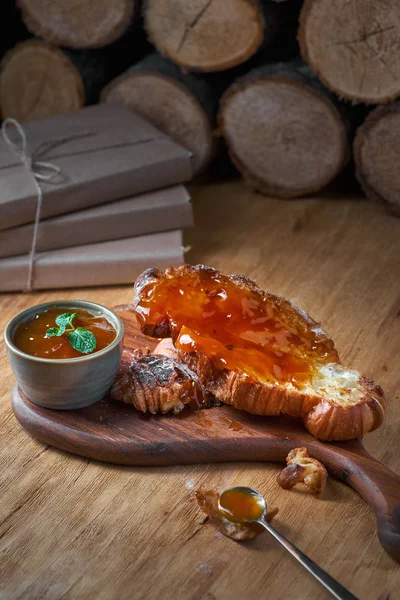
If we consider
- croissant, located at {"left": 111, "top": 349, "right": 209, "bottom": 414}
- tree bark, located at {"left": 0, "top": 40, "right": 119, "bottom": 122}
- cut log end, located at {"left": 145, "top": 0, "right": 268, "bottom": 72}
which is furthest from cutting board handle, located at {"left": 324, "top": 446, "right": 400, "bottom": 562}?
tree bark, located at {"left": 0, "top": 40, "right": 119, "bottom": 122}

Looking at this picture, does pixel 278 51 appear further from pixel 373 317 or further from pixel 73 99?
pixel 373 317

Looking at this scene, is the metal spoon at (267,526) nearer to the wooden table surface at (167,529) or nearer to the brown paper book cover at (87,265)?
the wooden table surface at (167,529)

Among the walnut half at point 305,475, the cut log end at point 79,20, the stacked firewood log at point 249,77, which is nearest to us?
the walnut half at point 305,475

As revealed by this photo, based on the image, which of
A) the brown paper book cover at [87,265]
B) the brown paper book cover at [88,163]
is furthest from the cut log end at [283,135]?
the brown paper book cover at [87,265]

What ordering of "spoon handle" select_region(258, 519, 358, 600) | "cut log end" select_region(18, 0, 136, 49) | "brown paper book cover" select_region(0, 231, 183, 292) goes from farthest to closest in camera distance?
1. "cut log end" select_region(18, 0, 136, 49)
2. "brown paper book cover" select_region(0, 231, 183, 292)
3. "spoon handle" select_region(258, 519, 358, 600)

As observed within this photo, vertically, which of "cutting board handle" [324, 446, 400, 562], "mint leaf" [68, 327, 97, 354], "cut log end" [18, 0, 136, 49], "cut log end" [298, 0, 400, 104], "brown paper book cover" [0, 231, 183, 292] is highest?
"cut log end" [298, 0, 400, 104]

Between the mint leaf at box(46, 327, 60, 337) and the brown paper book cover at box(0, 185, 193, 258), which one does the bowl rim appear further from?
the brown paper book cover at box(0, 185, 193, 258)

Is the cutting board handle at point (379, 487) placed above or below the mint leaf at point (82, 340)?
below
